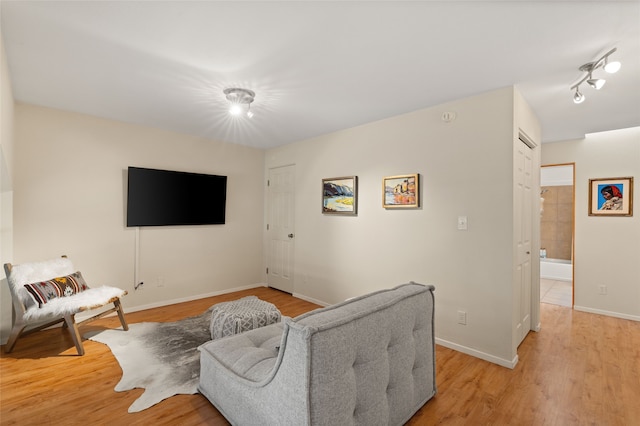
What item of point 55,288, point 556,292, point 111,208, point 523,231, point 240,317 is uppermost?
point 111,208

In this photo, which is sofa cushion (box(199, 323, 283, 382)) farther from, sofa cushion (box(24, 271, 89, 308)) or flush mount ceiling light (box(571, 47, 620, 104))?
flush mount ceiling light (box(571, 47, 620, 104))

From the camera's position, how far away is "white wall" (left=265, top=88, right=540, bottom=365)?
2.67 metres

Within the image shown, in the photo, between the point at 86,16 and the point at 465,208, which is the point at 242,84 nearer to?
the point at 86,16

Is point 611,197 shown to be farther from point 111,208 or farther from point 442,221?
point 111,208

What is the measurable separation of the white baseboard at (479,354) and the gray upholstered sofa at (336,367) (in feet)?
2.92

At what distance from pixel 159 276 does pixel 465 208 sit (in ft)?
13.0

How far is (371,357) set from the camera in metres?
1.54

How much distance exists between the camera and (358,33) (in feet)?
6.30

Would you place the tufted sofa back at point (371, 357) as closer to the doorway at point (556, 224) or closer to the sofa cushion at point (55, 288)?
the sofa cushion at point (55, 288)

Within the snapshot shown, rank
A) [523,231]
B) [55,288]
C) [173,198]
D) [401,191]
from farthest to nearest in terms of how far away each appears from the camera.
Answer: [173,198] < [401,191] < [523,231] < [55,288]

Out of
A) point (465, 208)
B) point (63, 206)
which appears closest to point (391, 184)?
point (465, 208)

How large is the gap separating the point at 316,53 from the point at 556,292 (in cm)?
580

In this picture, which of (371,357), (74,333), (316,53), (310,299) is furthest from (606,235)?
(74,333)

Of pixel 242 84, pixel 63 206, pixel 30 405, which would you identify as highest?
pixel 242 84
